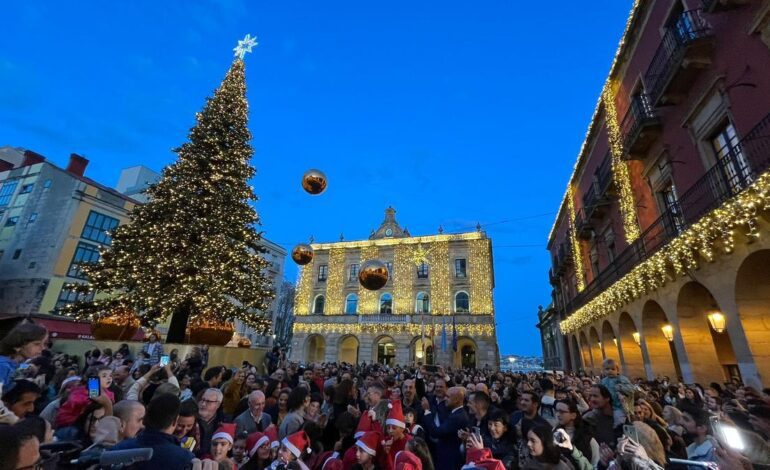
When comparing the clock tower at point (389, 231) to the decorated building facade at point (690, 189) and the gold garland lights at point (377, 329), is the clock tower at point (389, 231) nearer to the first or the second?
the gold garland lights at point (377, 329)

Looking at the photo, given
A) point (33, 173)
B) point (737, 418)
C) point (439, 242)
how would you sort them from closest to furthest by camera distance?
1. point (737, 418)
2. point (33, 173)
3. point (439, 242)

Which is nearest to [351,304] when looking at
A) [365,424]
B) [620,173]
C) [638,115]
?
[620,173]

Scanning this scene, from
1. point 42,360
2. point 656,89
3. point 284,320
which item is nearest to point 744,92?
point 656,89

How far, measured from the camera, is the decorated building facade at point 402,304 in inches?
1296

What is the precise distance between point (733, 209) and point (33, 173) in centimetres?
4204

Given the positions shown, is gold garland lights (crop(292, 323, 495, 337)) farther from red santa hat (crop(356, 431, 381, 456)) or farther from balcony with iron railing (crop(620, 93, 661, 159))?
red santa hat (crop(356, 431, 381, 456))

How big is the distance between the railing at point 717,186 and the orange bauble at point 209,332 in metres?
17.0

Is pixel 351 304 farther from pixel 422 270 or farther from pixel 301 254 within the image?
pixel 301 254

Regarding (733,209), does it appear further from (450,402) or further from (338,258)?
(338,258)

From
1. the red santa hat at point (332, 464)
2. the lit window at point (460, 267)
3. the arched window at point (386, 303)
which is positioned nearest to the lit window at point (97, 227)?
the arched window at point (386, 303)

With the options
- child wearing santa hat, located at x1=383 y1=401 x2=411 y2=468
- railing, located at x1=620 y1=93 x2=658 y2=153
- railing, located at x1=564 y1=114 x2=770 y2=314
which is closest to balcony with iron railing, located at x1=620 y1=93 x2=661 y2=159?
railing, located at x1=620 y1=93 x2=658 y2=153

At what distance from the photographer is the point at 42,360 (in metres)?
7.37

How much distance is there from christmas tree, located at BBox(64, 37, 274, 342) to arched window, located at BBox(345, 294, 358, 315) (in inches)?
841

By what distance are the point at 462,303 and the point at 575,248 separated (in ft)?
43.7
